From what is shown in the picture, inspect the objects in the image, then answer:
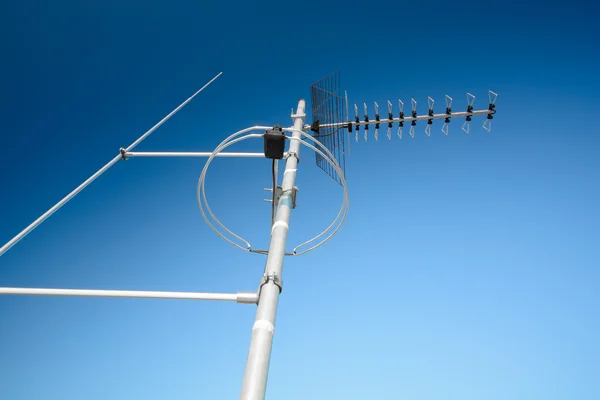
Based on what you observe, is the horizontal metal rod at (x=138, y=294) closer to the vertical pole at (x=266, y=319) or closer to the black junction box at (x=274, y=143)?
the vertical pole at (x=266, y=319)

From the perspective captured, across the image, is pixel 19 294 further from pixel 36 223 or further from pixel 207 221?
pixel 207 221

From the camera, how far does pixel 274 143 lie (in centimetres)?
294

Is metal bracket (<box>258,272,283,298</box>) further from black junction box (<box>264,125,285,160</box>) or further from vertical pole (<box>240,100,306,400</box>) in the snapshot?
black junction box (<box>264,125,285,160</box>)

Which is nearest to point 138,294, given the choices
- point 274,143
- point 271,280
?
point 271,280

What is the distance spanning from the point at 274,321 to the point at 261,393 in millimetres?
435

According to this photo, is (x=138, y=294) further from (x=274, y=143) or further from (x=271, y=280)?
(x=274, y=143)

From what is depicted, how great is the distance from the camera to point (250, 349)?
198 cm

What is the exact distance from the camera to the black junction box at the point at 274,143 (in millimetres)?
2916

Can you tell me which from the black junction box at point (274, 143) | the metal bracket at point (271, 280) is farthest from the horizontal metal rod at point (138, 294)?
the black junction box at point (274, 143)

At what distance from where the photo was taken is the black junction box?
9.57ft

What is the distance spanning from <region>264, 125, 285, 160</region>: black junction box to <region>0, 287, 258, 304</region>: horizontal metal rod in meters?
1.15

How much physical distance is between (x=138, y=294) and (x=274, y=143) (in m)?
1.42

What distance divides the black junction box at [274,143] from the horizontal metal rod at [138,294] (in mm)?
1151

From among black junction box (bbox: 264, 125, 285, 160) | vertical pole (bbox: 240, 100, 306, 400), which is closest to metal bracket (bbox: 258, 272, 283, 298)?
vertical pole (bbox: 240, 100, 306, 400)
